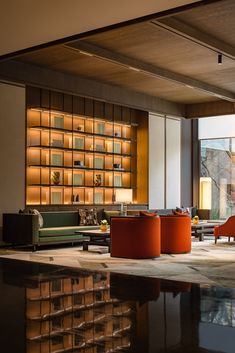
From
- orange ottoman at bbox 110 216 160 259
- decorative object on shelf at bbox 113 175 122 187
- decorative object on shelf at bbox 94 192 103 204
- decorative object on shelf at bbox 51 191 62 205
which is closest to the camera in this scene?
orange ottoman at bbox 110 216 160 259

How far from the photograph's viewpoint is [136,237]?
8.57 metres

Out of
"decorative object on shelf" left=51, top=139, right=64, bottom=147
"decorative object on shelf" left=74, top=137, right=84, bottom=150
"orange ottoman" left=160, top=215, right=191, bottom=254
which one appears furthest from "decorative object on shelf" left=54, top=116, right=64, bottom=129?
"orange ottoman" left=160, top=215, right=191, bottom=254

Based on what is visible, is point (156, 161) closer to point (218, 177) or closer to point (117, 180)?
point (117, 180)

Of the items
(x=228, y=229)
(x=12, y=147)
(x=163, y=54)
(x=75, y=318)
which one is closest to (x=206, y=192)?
(x=228, y=229)

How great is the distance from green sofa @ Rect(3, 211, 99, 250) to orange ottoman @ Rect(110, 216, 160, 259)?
193 cm

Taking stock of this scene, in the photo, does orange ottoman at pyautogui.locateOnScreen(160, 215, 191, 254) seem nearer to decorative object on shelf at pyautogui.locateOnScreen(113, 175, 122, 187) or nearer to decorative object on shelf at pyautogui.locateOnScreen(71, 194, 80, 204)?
decorative object on shelf at pyautogui.locateOnScreen(71, 194, 80, 204)

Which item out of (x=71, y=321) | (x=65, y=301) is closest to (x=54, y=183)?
(x=65, y=301)

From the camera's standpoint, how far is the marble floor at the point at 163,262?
6.70 metres

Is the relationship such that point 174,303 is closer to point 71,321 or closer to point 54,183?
point 71,321

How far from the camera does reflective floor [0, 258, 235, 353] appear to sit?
135 inches

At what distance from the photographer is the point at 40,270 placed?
23.2ft

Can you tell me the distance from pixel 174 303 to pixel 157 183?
930cm

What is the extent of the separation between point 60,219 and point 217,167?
6.39 m

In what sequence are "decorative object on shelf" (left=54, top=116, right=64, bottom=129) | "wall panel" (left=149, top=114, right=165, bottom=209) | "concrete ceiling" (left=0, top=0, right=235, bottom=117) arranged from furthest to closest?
1. "wall panel" (left=149, top=114, right=165, bottom=209)
2. "decorative object on shelf" (left=54, top=116, right=64, bottom=129)
3. "concrete ceiling" (left=0, top=0, right=235, bottom=117)
